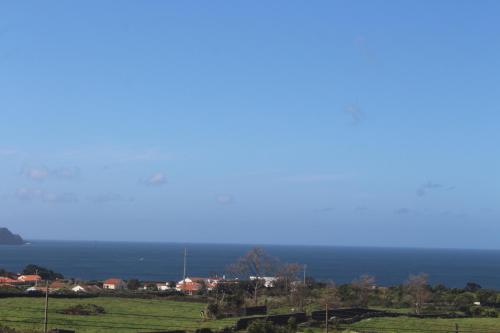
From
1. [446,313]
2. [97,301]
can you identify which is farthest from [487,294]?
[97,301]

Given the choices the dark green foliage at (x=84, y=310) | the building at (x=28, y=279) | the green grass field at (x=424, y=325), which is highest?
the dark green foliage at (x=84, y=310)

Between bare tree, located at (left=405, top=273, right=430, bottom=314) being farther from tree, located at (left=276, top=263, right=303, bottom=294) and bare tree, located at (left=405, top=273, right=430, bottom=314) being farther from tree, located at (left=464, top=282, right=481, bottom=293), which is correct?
tree, located at (left=464, top=282, right=481, bottom=293)

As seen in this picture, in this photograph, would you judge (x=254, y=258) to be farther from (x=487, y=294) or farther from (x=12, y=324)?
(x=12, y=324)

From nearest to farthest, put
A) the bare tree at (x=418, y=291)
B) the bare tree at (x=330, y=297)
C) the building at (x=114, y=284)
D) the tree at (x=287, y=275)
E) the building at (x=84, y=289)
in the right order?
the bare tree at (x=330, y=297), the building at (x=84, y=289), the bare tree at (x=418, y=291), the tree at (x=287, y=275), the building at (x=114, y=284)

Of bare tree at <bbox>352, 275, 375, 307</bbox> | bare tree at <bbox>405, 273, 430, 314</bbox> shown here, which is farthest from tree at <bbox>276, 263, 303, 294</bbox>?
bare tree at <bbox>405, 273, 430, 314</bbox>

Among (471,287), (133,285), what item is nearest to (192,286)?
(133,285)

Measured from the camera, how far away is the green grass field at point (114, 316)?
132ft

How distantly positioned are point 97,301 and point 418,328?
2535 centimetres

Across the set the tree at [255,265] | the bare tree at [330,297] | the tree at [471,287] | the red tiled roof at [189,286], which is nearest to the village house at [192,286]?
the red tiled roof at [189,286]

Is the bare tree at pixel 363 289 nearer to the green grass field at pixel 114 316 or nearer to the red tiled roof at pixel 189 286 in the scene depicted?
the red tiled roof at pixel 189 286

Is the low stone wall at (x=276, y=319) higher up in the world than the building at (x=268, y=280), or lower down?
lower down

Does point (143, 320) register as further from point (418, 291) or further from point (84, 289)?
point (418, 291)

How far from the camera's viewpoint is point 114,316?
46844 mm

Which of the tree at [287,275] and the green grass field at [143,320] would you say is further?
the tree at [287,275]
